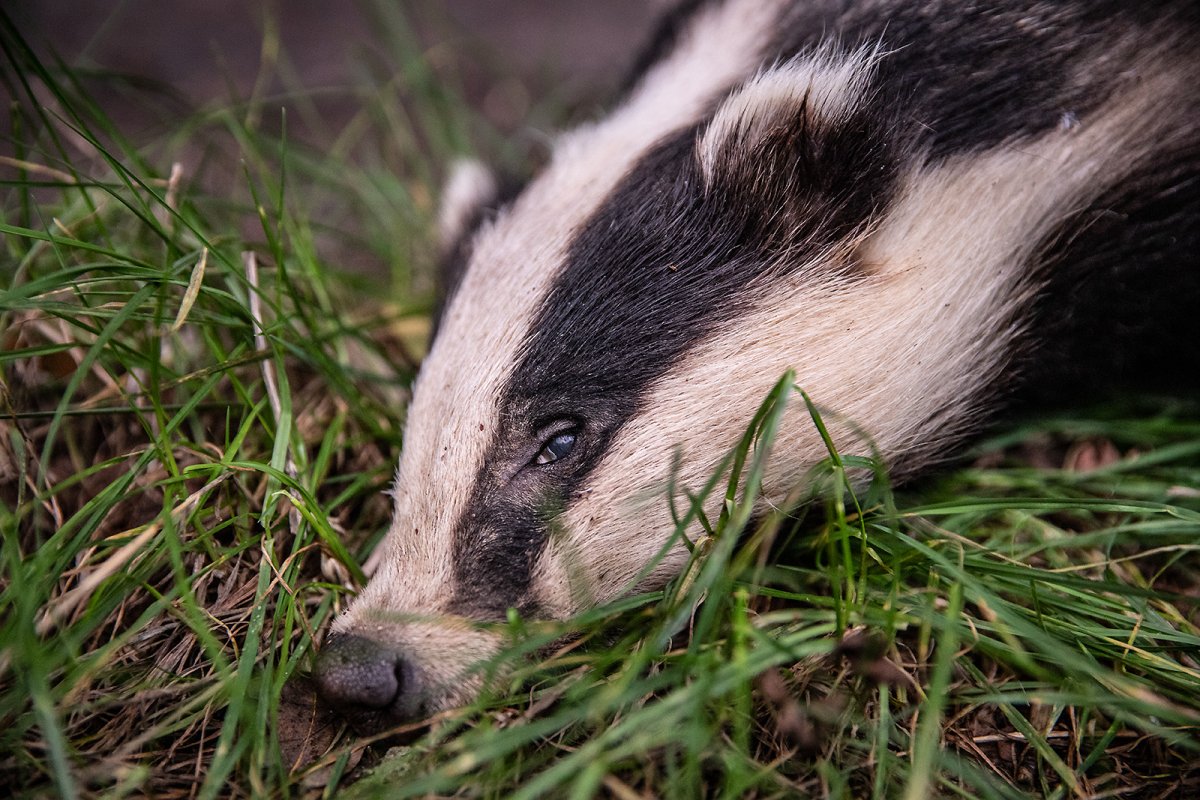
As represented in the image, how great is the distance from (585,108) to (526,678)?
3.16m

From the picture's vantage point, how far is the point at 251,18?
476cm

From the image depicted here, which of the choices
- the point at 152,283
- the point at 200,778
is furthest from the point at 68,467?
the point at 200,778

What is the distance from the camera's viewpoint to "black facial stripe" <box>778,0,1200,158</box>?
7.26 feet

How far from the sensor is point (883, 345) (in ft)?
6.93

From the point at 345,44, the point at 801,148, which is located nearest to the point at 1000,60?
the point at 801,148

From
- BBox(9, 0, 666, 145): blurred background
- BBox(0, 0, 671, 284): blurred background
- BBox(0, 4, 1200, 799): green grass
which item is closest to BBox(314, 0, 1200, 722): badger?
BBox(0, 4, 1200, 799): green grass

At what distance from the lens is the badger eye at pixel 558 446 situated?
2068 millimetres

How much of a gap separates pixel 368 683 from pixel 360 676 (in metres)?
0.02

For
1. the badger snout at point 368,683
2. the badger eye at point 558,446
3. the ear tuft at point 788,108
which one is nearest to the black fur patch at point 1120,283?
the ear tuft at point 788,108

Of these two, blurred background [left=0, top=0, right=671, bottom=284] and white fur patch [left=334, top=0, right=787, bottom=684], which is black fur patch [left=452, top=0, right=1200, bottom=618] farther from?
blurred background [left=0, top=0, right=671, bottom=284]

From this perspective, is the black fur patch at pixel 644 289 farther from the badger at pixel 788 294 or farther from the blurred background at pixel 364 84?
the blurred background at pixel 364 84

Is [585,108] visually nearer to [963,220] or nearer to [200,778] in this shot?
[963,220]

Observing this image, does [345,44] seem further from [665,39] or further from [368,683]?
[368,683]

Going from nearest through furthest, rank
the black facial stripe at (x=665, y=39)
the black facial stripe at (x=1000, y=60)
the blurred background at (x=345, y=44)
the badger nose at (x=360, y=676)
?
the badger nose at (x=360, y=676)
the black facial stripe at (x=1000, y=60)
the black facial stripe at (x=665, y=39)
the blurred background at (x=345, y=44)
